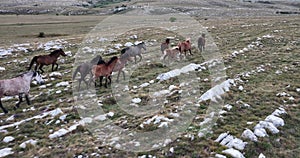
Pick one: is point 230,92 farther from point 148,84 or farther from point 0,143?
point 0,143

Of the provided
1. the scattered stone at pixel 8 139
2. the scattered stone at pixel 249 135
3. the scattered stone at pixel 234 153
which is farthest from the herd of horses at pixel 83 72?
the scattered stone at pixel 234 153

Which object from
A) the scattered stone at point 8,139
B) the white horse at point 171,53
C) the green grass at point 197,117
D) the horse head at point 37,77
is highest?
the white horse at point 171,53

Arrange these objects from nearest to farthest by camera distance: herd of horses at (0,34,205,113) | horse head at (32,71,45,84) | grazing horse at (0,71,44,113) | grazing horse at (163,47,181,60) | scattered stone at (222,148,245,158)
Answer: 1. scattered stone at (222,148,245,158)
2. grazing horse at (0,71,44,113)
3. herd of horses at (0,34,205,113)
4. horse head at (32,71,45,84)
5. grazing horse at (163,47,181,60)

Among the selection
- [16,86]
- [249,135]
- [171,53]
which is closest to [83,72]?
[16,86]

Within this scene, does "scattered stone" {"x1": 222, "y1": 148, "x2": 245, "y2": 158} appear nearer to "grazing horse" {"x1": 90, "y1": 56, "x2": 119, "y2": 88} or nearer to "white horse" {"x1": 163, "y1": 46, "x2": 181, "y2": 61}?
"grazing horse" {"x1": 90, "y1": 56, "x2": 119, "y2": 88}

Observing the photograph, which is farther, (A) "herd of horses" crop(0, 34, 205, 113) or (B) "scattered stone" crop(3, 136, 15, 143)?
(A) "herd of horses" crop(0, 34, 205, 113)

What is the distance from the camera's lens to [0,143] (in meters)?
7.69

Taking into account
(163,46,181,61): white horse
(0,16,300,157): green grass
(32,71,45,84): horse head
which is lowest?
(0,16,300,157): green grass

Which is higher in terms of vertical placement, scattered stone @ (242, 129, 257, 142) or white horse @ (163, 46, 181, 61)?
white horse @ (163, 46, 181, 61)

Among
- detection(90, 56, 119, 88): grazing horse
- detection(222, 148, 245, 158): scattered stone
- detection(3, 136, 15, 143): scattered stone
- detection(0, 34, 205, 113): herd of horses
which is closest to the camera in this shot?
detection(222, 148, 245, 158): scattered stone

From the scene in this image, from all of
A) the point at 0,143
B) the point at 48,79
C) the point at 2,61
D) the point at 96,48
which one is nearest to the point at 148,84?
the point at 48,79

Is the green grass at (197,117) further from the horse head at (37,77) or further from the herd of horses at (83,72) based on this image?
the herd of horses at (83,72)

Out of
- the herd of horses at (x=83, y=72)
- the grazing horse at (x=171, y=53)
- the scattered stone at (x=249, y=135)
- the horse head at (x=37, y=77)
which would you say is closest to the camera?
the scattered stone at (x=249, y=135)

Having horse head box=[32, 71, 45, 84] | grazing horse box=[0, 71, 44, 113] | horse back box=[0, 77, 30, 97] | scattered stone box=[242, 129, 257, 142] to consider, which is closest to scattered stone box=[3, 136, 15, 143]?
grazing horse box=[0, 71, 44, 113]
